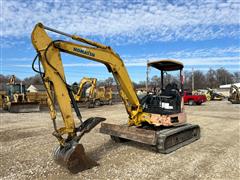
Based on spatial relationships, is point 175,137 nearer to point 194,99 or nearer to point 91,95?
point 91,95

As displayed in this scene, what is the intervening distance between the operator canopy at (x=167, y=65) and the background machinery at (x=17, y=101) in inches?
565

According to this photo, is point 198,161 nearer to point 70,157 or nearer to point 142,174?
point 142,174

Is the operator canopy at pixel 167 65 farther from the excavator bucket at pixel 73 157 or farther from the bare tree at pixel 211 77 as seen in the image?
the bare tree at pixel 211 77

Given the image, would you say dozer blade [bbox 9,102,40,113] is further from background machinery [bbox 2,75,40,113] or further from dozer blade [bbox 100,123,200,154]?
dozer blade [bbox 100,123,200,154]

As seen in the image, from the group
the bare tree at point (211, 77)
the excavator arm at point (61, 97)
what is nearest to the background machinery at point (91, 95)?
the excavator arm at point (61, 97)

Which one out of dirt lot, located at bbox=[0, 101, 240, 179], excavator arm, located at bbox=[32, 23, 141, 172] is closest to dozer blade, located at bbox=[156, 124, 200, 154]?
dirt lot, located at bbox=[0, 101, 240, 179]

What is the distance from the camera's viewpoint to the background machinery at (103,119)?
5590 millimetres

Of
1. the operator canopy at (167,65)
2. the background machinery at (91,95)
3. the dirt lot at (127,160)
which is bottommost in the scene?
the dirt lot at (127,160)

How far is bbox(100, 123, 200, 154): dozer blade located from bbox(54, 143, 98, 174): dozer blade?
1.95m

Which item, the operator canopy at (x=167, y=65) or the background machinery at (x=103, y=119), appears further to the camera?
the operator canopy at (x=167, y=65)

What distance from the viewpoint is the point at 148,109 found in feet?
27.0

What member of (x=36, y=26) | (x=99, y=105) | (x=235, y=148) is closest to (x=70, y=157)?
(x=36, y=26)

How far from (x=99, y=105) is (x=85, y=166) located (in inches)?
851

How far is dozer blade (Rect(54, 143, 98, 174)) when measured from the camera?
17.9 ft
